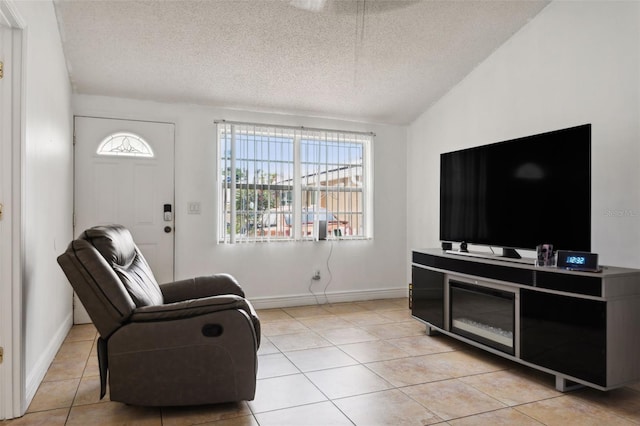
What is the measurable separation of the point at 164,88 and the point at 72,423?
3023mm

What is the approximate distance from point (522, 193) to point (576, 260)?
68cm

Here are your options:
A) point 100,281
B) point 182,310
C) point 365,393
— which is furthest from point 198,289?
point 365,393

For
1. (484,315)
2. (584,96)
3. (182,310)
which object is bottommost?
(484,315)

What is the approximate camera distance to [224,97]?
439 cm

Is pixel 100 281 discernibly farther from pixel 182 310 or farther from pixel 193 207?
pixel 193 207

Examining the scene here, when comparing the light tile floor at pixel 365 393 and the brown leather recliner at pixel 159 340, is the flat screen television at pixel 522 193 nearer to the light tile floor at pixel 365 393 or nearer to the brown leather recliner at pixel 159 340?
the light tile floor at pixel 365 393

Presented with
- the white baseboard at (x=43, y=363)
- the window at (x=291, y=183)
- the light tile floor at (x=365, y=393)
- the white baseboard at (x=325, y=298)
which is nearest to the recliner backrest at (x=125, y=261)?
the light tile floor at (x=365, y=393)

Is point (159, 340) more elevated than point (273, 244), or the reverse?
point (273, 244)

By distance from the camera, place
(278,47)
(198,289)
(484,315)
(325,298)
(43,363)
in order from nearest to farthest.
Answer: (43,363) → (198,289) → (484,315) → (278,47) → (325,298)

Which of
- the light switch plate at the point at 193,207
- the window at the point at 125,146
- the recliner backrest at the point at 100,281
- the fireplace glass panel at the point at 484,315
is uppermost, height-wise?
the window at the point at 125,146

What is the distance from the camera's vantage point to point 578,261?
2543 millimetres

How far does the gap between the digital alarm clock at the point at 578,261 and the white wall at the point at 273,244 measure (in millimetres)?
2754

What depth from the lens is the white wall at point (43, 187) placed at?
2.38 metres

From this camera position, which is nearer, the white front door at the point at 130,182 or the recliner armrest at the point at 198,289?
the recliner armrest at the point at 198,289
